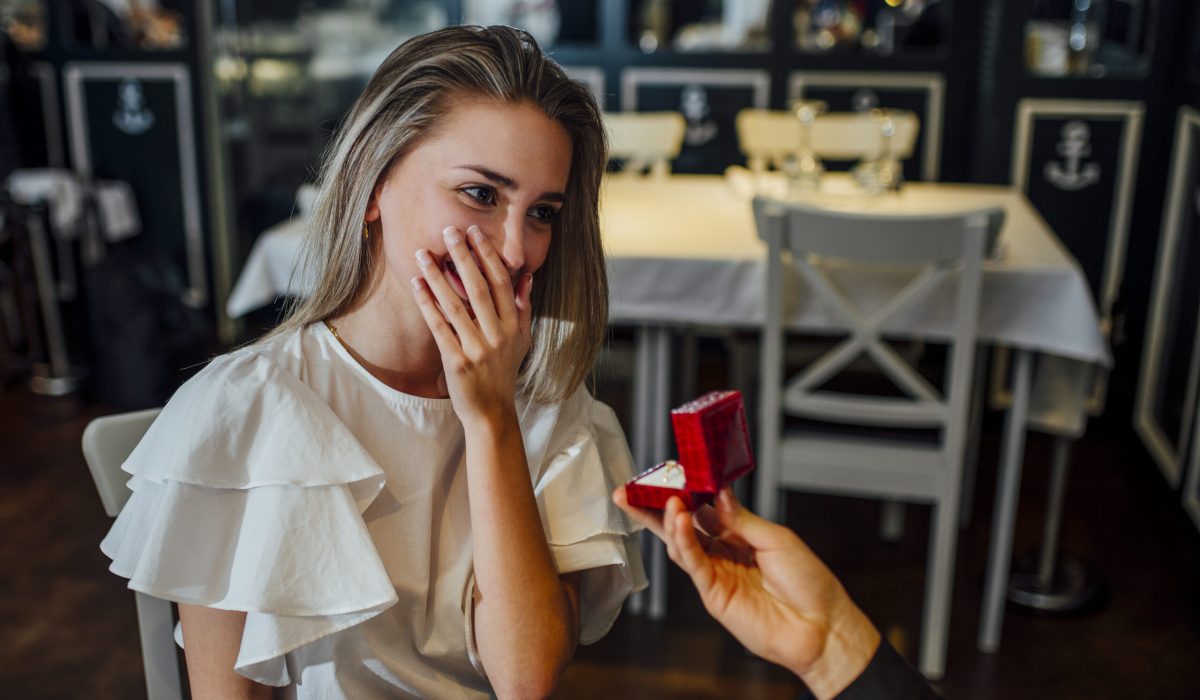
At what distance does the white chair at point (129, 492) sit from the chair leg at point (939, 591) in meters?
1.55

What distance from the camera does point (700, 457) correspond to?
2.75ft

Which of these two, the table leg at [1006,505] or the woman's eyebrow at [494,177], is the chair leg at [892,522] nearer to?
the table leg at [1006,505]

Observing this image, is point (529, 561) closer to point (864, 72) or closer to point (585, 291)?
point (585, 291)

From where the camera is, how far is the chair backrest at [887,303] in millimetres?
2082

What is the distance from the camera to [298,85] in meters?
4.38

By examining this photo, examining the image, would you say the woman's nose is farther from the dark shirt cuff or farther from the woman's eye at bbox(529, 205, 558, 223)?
the dark shirt cuff

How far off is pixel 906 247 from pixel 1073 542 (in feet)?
4.09

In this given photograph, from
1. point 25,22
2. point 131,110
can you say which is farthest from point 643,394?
point 25,22

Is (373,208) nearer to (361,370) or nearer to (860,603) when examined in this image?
(361,370)

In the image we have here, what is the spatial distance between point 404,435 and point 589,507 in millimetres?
189

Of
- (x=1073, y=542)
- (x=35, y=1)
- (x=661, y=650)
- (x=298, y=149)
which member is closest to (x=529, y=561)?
(x=661, y=650)

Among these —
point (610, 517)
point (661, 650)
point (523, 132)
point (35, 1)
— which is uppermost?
point (35, 1)

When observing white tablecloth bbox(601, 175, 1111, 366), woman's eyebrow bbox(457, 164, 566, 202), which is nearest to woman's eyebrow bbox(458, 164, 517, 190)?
woman's eyebrow bbox(457, 164, 566, 202)

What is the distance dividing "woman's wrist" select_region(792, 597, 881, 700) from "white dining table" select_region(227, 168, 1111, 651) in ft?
4.05
